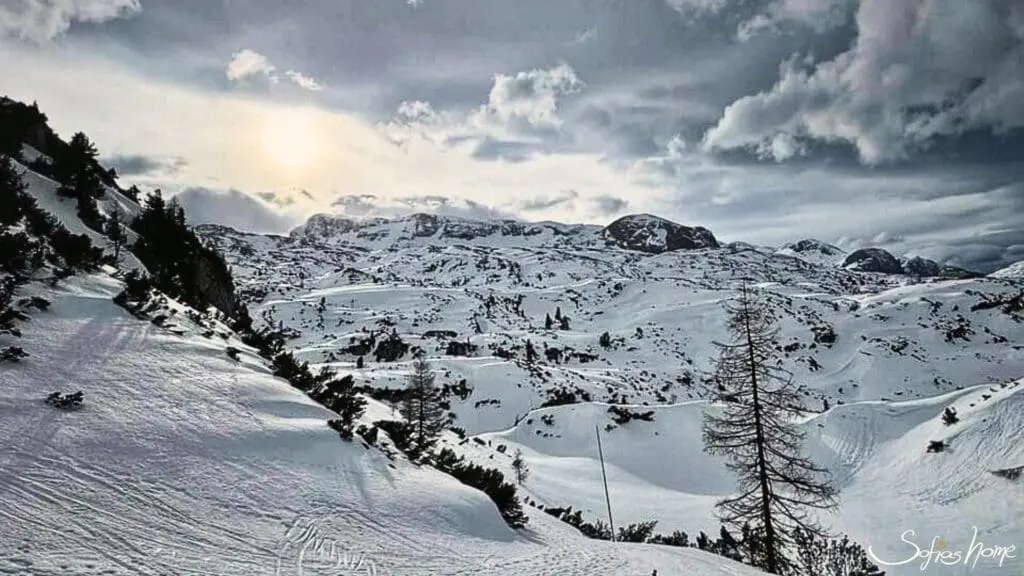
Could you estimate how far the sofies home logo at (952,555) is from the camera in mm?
19438

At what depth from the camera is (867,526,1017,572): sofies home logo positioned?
19.4m

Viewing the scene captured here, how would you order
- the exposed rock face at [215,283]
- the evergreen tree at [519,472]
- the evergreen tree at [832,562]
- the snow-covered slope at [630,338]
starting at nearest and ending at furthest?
1. the evergreen tree at [832,562]
2. the exposed rock face at [215,283]
3. the evergreen tree at [519,472]
4. the snow-covered slope at [630,338]

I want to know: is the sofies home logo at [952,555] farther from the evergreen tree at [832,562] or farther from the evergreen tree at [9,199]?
the evergreen tree at [9,199]

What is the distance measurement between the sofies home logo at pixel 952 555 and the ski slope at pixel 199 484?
581 inches

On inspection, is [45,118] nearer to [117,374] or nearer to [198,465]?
[117,374]

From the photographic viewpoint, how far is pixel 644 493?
35.9 metres

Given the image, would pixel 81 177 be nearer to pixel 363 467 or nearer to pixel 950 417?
pixel 363 467

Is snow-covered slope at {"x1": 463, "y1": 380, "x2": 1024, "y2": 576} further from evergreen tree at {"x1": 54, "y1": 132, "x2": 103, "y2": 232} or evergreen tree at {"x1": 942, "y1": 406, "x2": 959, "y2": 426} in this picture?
evergreen tree at {"x1": 54, "y1": 132, "x2": 103, "y2": 232}

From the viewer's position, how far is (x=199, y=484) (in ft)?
24.0

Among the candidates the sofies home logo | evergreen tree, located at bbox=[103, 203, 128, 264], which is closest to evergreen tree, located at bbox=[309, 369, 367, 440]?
evergreen tree, located at bbox=[103, 203, 128, 264]

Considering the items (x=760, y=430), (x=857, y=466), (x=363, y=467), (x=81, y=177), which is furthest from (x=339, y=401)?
(x=857, y=466)

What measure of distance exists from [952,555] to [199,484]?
27.7m

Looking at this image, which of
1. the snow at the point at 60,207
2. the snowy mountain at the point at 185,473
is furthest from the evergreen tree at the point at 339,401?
the snow at the point at 60,207

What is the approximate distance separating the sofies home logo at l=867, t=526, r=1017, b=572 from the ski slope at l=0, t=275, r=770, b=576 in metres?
14.7
